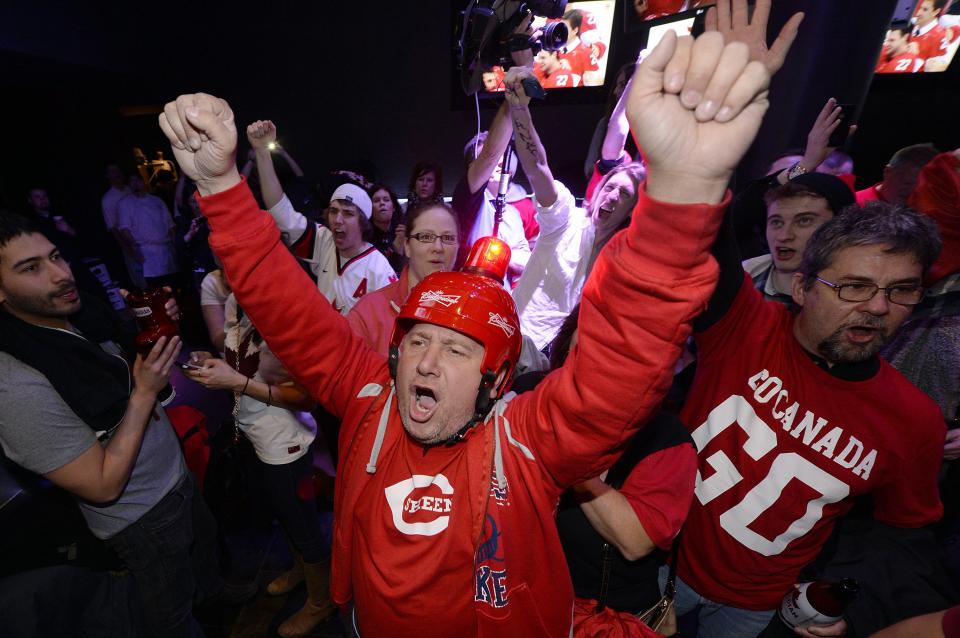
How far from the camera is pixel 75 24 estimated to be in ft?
22.0

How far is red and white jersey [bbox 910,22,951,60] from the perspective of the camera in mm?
4926

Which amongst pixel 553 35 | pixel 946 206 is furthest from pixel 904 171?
pixel 553 35

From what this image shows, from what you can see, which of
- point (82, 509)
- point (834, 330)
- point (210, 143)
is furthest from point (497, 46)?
point (82, 509)

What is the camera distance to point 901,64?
5.16 meters

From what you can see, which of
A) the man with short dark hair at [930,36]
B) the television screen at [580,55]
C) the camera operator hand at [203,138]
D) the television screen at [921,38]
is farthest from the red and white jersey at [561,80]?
the camera operator hand at [203,138]

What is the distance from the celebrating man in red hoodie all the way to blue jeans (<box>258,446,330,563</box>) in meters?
1.13

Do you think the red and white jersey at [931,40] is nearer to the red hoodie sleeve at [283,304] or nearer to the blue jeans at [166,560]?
the red hoodie sleeve at [283,304]

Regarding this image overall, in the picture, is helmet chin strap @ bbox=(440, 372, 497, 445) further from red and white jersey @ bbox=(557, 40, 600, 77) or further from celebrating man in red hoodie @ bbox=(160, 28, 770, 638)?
red and white jersey @ bbox=(557, 40, 600, 77)

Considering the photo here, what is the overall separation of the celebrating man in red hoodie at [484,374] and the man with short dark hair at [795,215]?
1765mm

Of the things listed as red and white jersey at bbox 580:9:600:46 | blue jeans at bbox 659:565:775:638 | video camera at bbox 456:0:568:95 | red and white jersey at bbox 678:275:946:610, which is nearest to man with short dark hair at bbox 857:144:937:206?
red and white jersey at bbox 678:275:946:610

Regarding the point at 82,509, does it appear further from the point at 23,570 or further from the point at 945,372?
the point at 945,372

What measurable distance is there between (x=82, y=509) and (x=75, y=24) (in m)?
8.66

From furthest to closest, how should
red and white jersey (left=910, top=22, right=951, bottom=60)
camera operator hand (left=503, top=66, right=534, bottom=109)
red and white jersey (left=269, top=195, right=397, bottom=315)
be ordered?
red and white jersey (left=910, top=22, right=951, bottom=60)
red and white jersey (left=269, top=195, right=397, bottom=315)
camera operator hand (left=503, top=66, right=534, bottom=109)

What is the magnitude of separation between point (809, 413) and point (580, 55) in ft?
20.6
